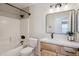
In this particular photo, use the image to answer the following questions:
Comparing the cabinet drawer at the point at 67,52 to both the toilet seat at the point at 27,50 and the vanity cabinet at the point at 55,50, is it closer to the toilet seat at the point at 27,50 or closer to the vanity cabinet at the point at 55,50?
the vanity cabinet at the point at 55,50

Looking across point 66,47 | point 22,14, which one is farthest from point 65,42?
point 22,14

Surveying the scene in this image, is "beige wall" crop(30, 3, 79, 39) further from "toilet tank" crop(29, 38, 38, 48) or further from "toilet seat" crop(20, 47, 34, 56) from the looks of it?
"toilet seat" crop(20, 47, 34, 56)

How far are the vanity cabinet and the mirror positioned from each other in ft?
0.81

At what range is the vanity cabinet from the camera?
51.3 inches

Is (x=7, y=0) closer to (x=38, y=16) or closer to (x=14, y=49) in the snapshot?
(x=38, y=16)

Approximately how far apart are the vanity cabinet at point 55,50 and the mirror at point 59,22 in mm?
248

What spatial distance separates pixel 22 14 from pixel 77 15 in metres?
0.92

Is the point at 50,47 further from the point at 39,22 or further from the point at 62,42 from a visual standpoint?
the point at 39,22

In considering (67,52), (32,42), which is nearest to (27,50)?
(32,42)

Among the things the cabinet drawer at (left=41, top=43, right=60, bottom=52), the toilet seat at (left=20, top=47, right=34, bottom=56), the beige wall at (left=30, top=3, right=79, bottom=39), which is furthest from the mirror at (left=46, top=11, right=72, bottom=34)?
the toilet seat at (left=20, top=47, right=34, bottom=56)

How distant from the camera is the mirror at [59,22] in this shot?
57.8 inches

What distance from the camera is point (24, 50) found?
1.45 meters

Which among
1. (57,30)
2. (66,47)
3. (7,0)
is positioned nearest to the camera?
(7,0)

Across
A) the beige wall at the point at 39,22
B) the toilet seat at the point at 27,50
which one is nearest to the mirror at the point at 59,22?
the beige wall at the point at 39,22
